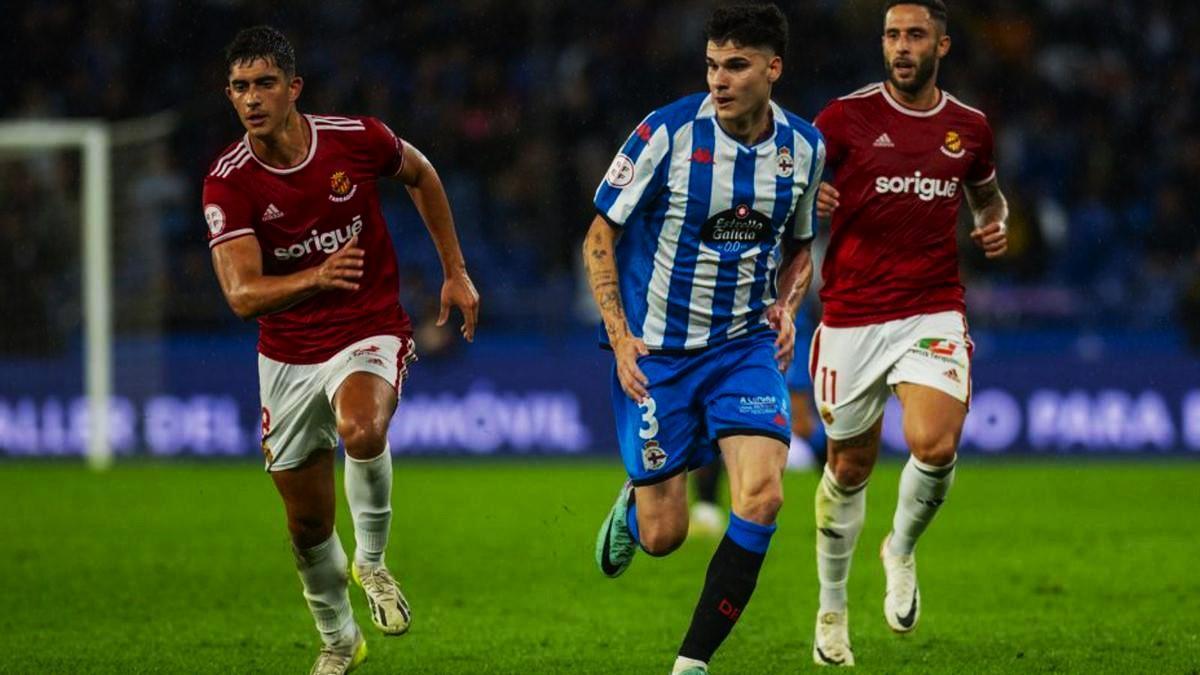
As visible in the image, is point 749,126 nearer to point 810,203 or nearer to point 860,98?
point 810,203

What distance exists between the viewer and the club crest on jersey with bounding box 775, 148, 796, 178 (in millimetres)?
6949

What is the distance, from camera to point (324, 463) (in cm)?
714

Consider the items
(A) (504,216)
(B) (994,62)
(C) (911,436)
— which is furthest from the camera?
(B) (994,62)

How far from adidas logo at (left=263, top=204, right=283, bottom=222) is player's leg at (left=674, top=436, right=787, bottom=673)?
190 centimetres

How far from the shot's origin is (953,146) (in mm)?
7918

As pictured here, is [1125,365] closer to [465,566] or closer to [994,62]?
[994,62]

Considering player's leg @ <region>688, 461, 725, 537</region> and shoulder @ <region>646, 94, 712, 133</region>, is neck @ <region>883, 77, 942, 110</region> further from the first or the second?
player's leg @ <region>688, 461, 725, 537</region>

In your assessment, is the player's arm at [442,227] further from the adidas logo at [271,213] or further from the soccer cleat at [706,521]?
the soccer cleat at [706,521]

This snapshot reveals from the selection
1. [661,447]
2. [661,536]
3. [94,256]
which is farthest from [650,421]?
[94,256]

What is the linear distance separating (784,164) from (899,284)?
1.16m

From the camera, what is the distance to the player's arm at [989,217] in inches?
313

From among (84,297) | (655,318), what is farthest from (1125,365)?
(655,318)

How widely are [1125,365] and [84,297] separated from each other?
393 inches

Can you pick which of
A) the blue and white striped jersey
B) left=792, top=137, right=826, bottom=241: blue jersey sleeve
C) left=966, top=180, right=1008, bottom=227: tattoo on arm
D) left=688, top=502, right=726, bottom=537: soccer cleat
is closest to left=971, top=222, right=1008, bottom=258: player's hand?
left=966, top=180, right=1008, bottom=227: tattoo on arm
